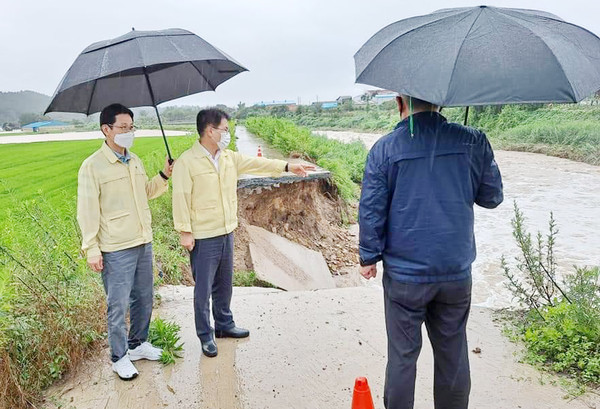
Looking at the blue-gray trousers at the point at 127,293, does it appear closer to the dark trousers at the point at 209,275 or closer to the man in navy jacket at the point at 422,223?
the dark trousers at the point at 209,275

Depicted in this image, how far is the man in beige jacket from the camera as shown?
9.94 ft

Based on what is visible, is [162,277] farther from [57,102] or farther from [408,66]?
[408,66]

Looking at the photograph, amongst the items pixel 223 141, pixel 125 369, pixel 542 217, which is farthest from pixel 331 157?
pixel 125 369

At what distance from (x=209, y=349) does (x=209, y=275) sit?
55cm

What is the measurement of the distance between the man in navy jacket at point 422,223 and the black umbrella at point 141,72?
1.45 meters

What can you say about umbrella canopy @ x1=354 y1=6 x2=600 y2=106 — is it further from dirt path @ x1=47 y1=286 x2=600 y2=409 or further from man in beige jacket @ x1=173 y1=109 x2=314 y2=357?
dirt path @ x1=47 y1=286 x2=600 y2=409

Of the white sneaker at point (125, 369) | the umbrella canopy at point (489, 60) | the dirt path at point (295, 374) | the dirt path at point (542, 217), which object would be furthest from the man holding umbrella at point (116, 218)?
the dirt path at point (542, 217)

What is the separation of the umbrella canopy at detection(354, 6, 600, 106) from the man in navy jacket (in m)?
0.22

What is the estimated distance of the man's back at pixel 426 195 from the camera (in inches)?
80.0

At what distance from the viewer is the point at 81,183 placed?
9.06ft

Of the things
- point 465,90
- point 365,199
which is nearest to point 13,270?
point 365,199

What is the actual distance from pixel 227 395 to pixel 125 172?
1524 mm

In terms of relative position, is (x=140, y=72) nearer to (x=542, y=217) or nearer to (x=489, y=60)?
(x=489, y=60)

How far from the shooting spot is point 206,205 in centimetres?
309
